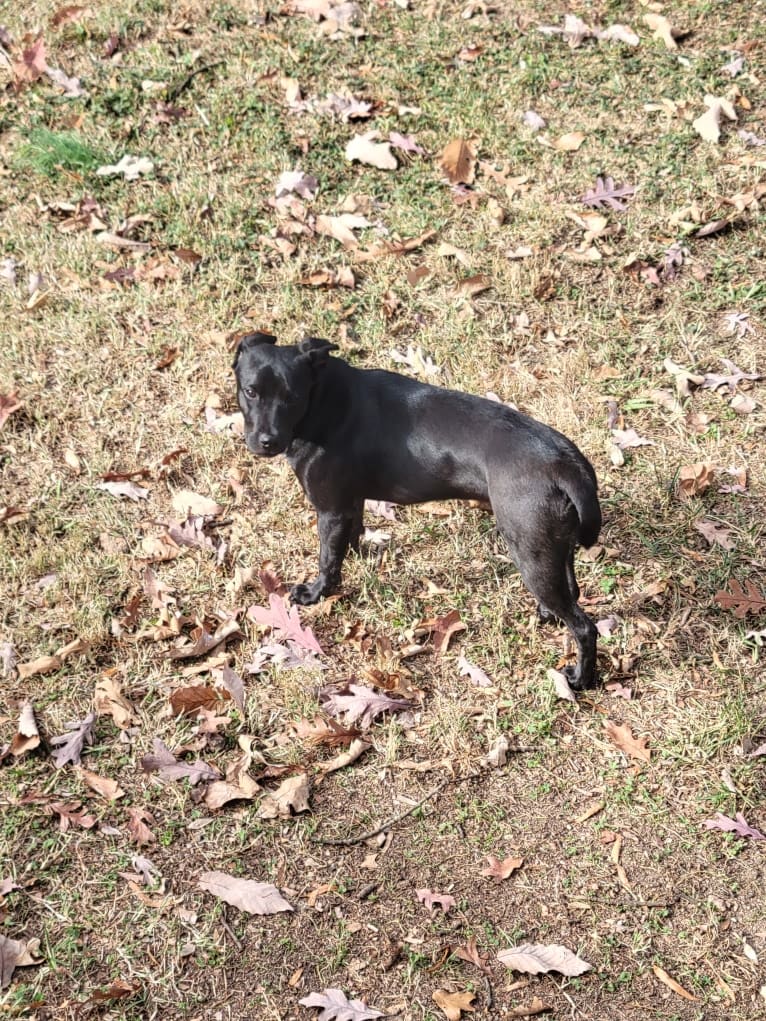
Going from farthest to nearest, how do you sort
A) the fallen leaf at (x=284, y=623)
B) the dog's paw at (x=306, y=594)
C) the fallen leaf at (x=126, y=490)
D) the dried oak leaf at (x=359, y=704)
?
the fallen leaf at (x=126, y=490) → the dog's paw at (x=306, y=594) → the fallen leaf at (x=284, y=623) → the dried oak leaf at (x=359, y=704)

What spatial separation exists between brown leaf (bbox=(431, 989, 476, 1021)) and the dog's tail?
5.89 feet

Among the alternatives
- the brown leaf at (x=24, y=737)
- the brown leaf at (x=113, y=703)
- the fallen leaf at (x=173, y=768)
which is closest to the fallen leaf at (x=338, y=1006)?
the fallen leaf at (x=173, y=768)

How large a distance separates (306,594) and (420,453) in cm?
113

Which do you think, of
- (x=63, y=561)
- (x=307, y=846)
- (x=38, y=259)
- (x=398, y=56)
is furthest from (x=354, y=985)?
(x=398, y=56)

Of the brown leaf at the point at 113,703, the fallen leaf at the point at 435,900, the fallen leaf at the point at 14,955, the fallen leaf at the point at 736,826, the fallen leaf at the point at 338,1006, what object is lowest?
the fallen leaf at the point at 14,955

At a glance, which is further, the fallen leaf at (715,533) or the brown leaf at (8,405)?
the brown leaf at (8,405)

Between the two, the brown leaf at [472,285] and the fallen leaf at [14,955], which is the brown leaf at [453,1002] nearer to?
the fallen leaf at [14,955]

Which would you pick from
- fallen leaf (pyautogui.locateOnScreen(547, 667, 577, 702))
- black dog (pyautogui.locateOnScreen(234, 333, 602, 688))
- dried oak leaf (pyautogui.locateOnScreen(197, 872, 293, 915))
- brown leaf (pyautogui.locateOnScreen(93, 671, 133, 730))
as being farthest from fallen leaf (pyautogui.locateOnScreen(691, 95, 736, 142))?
dried oak leaf (pyautogui.locateOnScreen(197, 872, 293, 915))

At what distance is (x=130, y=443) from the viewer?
6.05 meters

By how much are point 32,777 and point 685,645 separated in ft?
10.1

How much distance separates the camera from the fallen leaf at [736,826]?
4129 mm

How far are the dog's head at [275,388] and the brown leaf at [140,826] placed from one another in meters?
1.60

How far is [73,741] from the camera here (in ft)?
14.8

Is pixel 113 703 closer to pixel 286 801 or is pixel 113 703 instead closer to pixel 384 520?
pixel 286 801
